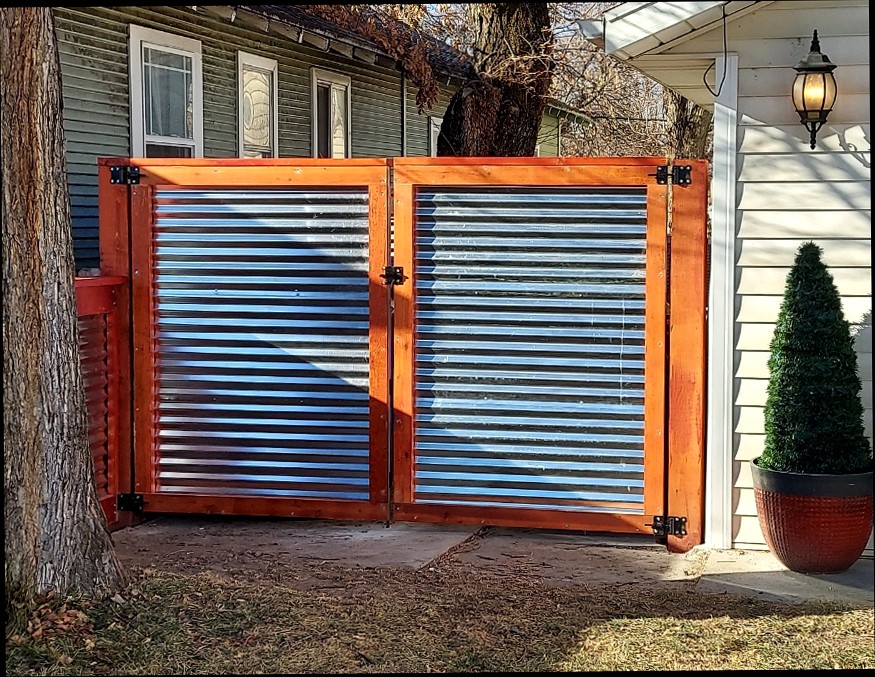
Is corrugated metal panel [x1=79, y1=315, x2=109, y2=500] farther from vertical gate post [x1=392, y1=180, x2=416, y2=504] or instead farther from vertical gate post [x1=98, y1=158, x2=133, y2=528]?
vertical gate post [x1=392, y1=180, x2=416, y2=504]

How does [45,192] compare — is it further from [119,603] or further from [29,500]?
[119,603]

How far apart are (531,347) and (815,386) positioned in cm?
150

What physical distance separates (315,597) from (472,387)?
64.5 inches

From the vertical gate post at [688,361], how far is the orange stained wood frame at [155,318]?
156cm

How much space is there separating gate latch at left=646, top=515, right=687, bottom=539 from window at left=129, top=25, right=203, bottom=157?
16.4ft

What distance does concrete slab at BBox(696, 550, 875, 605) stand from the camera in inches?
209

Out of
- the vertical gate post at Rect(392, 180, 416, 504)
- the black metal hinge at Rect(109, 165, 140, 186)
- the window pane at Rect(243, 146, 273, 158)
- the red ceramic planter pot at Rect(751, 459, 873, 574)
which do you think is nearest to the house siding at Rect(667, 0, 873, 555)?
the red ceramic planter pot at Rect(751, 459, 873, 574)

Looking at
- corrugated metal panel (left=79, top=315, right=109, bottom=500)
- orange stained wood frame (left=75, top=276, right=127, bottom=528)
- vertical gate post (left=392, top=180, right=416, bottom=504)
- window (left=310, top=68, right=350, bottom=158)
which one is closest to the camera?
vertical gate post (left=392, top=180, right=416, bottom=504)

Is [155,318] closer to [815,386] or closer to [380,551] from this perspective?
[380,551]

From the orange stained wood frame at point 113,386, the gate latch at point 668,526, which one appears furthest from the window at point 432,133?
the gate latch at point 668,526

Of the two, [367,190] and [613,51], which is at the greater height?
[613,51]

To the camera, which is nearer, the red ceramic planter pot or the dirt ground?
the red ceramic planter pot

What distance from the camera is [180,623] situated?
469 cm

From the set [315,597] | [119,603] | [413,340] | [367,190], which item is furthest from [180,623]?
[367,190]
